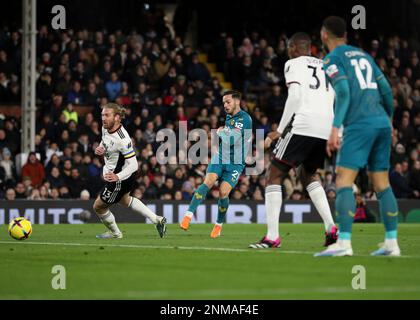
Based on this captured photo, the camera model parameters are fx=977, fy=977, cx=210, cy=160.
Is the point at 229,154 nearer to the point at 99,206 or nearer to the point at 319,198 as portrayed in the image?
the point at 99,206

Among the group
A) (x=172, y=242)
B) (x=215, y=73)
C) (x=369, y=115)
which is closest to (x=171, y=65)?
(x=215, y=73)

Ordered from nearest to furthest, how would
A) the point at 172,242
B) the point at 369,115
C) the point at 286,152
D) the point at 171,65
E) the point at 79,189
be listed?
the point at 369,115, the point at 286,152, the point at 172,242, the point at 79,189, the point at 171,65

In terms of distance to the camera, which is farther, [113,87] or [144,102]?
[144,102]

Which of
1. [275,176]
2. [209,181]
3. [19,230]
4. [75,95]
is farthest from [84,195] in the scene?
[275,176]

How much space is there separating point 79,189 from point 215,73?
30.1 feet

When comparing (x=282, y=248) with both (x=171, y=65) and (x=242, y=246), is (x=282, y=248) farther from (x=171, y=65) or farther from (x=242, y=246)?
(x=171, y=65)

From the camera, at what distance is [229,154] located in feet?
53.4

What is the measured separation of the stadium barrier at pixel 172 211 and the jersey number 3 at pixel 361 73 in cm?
1353

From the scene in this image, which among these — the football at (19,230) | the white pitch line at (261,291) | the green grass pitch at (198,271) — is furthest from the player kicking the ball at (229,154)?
the white pitch line at (261,291)

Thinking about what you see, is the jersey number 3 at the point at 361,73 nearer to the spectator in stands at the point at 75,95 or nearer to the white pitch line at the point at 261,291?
the white pitch line at the point at 261,291

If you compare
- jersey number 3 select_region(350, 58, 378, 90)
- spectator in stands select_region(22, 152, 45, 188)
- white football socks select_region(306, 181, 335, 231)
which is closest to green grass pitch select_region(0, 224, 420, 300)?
white football socks select_region(306, 181, 335, 231)

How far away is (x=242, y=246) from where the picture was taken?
42.1 feet

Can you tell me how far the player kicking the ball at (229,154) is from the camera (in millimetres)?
15961

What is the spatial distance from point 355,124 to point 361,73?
54cm
